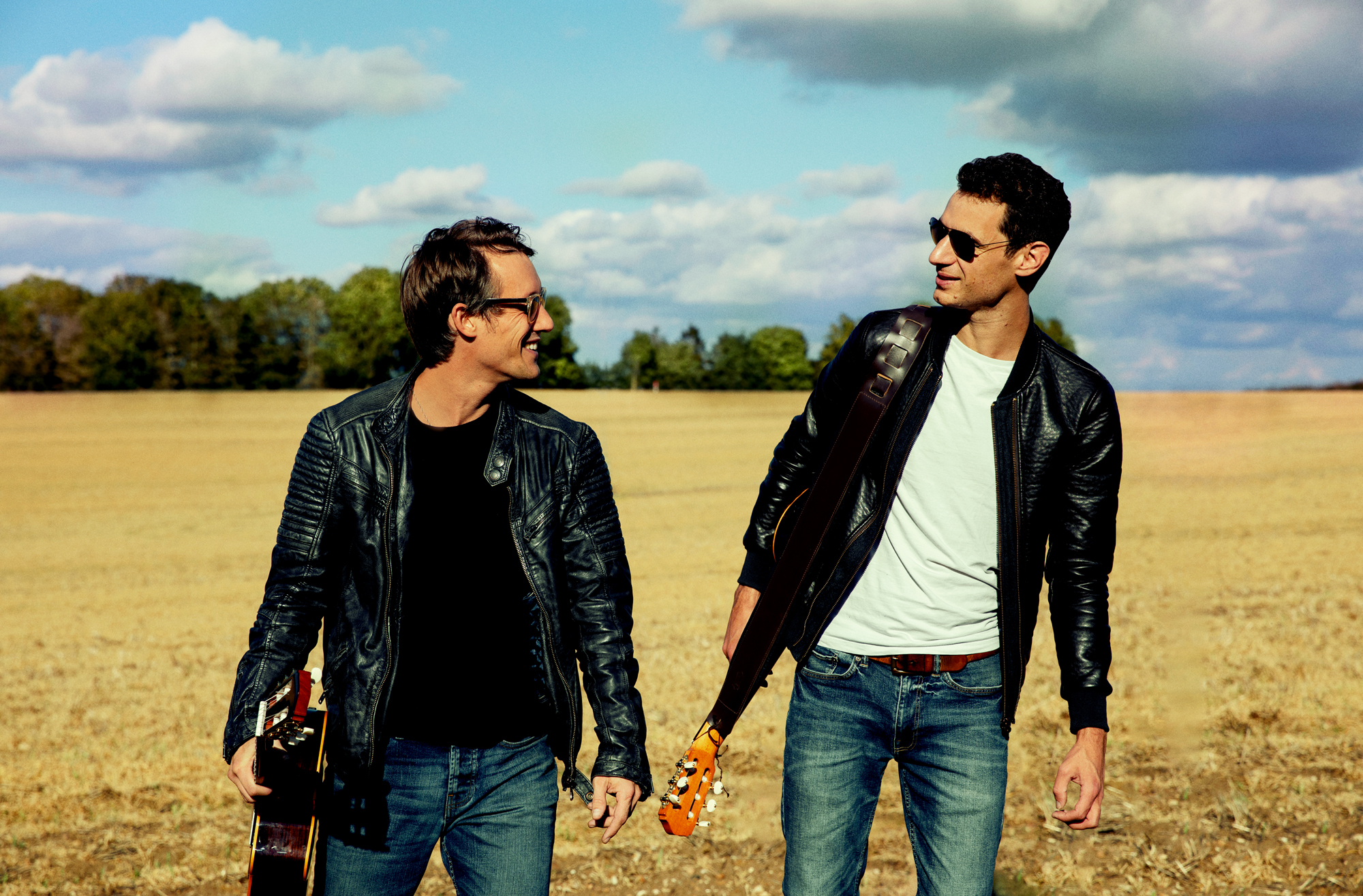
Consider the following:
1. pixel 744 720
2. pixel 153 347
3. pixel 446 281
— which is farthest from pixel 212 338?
pixel 446 281

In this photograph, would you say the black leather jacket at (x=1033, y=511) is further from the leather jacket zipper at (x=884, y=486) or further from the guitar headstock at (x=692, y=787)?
the guitar headstock at (x=692, y=787)

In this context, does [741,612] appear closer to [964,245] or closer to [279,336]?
[964,245]

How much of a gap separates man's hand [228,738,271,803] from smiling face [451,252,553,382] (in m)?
1.07

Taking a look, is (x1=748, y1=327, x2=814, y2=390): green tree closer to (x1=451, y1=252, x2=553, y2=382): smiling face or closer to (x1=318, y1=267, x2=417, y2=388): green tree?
→ (x1=318, y1=267, x2=417, y2=388): green tree

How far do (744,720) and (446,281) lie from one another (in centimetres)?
545

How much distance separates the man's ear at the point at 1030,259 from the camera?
2.92 m

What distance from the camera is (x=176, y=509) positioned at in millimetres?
25000

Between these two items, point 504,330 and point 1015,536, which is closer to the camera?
point 504,330

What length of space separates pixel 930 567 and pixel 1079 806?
27.7 inches

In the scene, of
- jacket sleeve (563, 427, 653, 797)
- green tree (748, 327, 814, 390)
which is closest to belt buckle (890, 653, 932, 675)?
jacket sleeve (563, 427, 653, 797)

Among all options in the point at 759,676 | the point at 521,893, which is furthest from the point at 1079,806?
the point at 521,893

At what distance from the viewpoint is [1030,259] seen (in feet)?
9.62

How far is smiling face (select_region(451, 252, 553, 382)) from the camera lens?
2.69 meters

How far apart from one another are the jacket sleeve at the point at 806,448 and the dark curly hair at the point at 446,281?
3.10 feet
